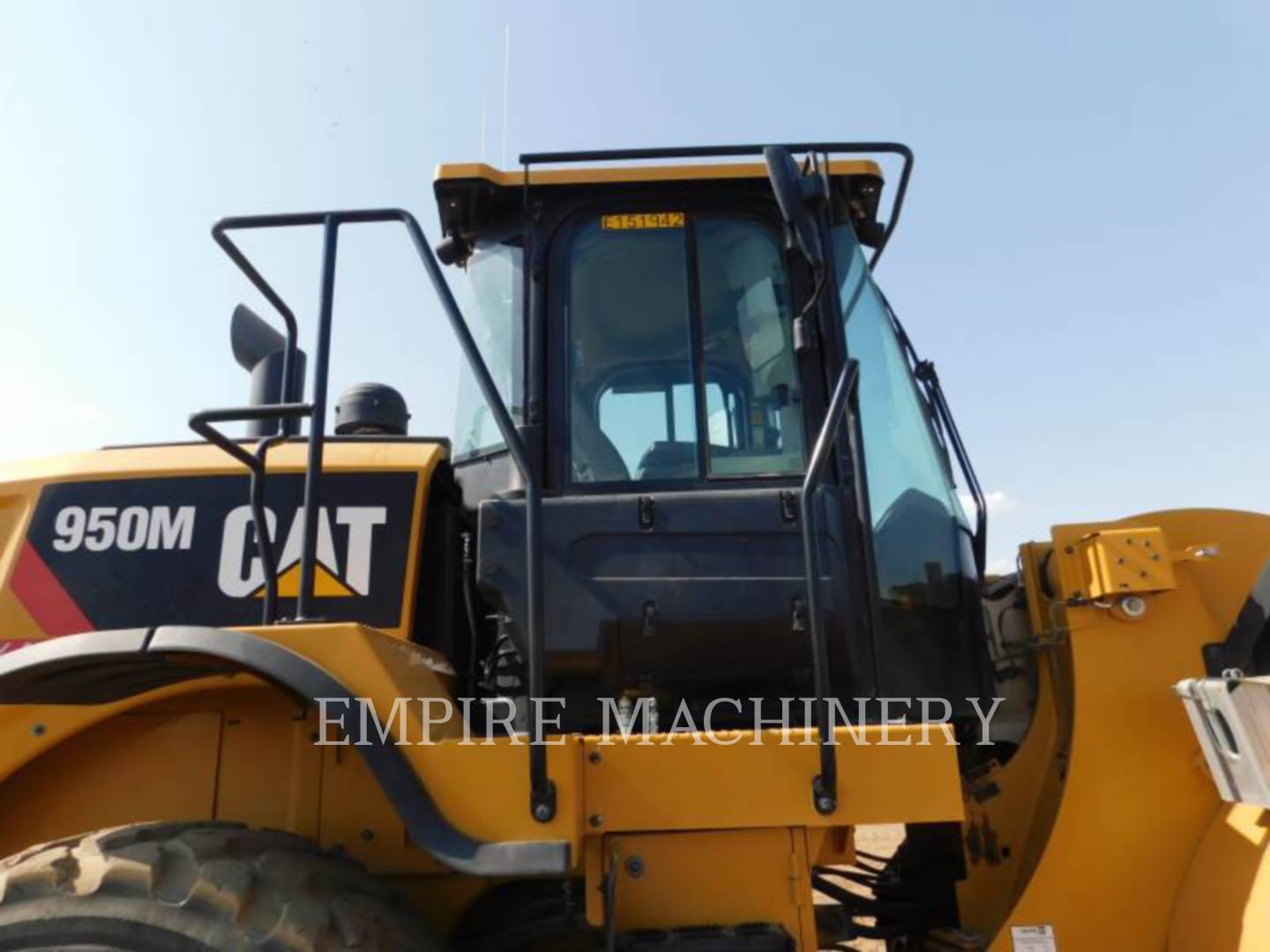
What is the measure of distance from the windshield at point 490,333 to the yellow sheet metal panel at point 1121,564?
1.75 metres

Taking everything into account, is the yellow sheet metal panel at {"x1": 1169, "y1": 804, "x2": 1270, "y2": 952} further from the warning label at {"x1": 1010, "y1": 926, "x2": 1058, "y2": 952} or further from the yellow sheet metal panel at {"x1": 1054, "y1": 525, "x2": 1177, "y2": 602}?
the yellow sheet metal panel at {"x1": 1054, "y1": 525, "x2": 1177, "y2": 602}

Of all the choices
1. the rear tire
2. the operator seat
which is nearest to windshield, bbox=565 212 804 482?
the operator seat

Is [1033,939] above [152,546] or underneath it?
underneath

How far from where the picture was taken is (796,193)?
236cm

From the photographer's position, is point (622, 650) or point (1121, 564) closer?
point (622, 650)

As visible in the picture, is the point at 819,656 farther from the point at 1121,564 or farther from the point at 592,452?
the point at 1121,564

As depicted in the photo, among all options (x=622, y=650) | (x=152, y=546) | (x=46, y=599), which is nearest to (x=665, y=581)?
(x=622, y=650)

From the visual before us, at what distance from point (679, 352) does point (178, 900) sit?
1.85 meters

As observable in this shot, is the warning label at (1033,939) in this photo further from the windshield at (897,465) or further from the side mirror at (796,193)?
the side mirror at (796,193)

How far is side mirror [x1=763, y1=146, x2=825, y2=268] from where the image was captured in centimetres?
235

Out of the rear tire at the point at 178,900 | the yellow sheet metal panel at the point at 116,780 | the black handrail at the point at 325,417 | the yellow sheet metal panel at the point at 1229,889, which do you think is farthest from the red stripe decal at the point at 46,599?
the yellow sheet metal panel at the point at 1229,889

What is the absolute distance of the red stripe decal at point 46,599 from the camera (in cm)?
272

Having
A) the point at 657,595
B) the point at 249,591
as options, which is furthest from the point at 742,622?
the point at 249,591

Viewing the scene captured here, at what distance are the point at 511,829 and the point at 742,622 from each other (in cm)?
79
